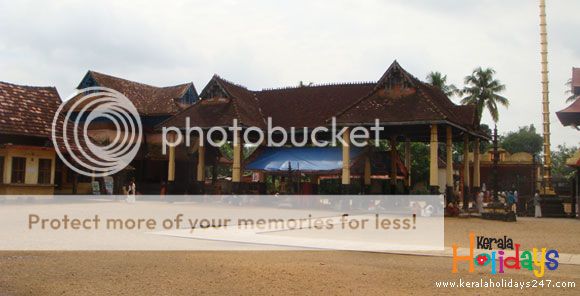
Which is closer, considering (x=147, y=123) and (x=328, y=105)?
(x=328, y=105)

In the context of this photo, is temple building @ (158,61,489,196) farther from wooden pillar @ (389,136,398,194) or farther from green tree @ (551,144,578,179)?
green tree @ (551,144,578,179)

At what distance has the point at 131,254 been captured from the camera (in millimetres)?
11906

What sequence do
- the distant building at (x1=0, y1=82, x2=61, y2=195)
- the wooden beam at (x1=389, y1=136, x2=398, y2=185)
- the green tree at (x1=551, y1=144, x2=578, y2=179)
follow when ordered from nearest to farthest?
the distant building at (x1=0, y1=82, x2=61, y2=195)
the wooden beam at (x1=389, y1=136, x2=398, y2=185)
the green tree at (x1=551, y1=144, x2=578, y2=179)

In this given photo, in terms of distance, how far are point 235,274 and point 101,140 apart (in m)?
31.0

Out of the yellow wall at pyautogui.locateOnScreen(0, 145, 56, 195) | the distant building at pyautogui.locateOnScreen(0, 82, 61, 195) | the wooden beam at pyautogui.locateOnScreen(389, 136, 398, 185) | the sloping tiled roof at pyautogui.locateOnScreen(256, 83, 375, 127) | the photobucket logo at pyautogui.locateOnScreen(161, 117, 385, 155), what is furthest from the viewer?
the sloping tiled roof at pyautogui.locateOnScreen(256, 83, 375, 127)

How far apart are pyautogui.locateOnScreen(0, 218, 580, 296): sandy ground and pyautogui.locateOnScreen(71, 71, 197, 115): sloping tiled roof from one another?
29722 mm

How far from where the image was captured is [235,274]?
985 cm

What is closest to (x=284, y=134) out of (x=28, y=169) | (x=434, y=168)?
(x=434, y=168)

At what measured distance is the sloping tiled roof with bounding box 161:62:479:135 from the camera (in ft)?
86.2

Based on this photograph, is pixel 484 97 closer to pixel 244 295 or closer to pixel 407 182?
pixel 407 182

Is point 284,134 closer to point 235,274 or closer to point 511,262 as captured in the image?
point 511,262

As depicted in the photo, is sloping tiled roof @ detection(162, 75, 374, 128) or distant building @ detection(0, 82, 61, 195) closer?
distant building @ detection(0, 82, 61, 195)

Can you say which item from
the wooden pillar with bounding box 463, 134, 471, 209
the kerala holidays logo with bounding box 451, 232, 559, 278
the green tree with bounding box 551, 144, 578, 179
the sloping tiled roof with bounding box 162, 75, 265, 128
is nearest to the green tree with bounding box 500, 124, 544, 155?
the green tree with bounding box 551, 144, 578, 179

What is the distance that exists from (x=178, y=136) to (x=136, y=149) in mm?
6669
